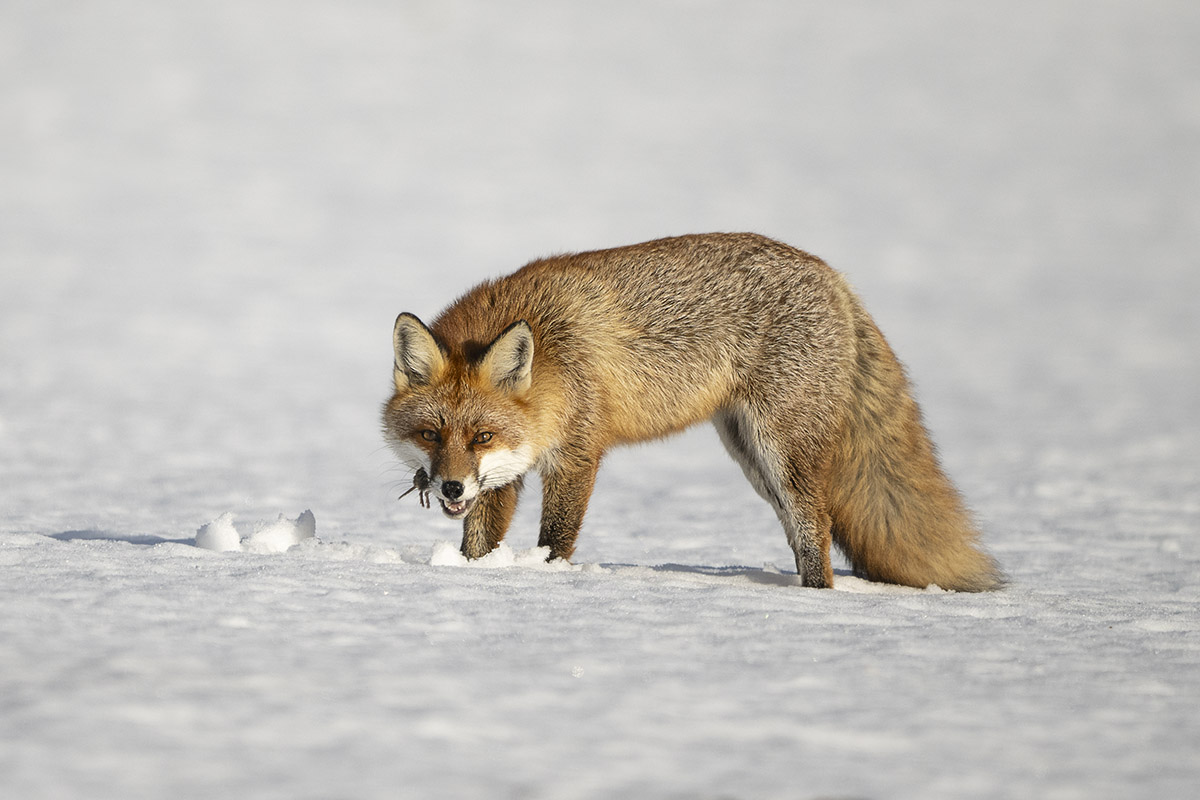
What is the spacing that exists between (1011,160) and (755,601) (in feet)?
84.1

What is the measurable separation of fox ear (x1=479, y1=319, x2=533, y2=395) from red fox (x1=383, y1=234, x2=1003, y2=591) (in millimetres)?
11

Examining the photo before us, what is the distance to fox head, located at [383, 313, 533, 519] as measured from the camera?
5.23m

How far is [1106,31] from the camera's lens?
33.2 m

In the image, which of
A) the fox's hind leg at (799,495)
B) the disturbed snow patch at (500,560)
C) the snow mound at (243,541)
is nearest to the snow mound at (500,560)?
the disturbed snow patch at (500,560)

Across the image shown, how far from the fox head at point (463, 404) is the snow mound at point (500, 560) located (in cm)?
19

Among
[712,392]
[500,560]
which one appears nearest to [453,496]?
[500,560]

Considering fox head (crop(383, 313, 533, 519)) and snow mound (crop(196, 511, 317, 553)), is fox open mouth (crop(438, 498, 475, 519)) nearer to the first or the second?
fox head (crop(383, 313, 533, 519))

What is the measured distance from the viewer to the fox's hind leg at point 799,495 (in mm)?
5676

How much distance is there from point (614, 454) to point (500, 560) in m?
8.44

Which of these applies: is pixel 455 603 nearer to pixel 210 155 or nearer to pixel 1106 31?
pixel 210 155

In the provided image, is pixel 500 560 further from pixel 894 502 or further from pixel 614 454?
pixel 614 454

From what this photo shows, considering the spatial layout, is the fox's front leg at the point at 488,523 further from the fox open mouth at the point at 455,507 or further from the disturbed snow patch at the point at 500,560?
the fox open mouth at the point at 455,507

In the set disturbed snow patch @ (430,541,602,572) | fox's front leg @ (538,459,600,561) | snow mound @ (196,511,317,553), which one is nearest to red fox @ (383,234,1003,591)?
fox's front leg @ (538,459,600,561)

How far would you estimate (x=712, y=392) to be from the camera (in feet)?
19.1
